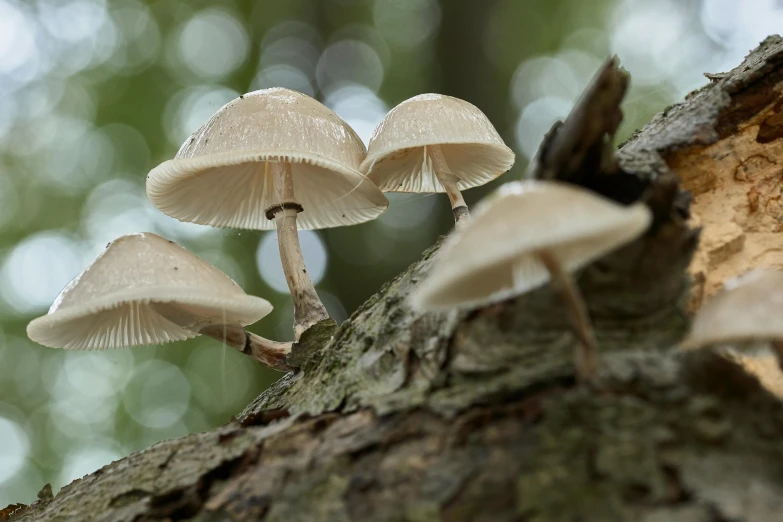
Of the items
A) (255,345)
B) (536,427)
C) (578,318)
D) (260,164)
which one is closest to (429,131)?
(260,164)

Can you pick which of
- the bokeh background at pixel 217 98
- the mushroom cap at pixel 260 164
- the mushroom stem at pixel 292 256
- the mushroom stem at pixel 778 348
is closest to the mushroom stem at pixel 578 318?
the mushroom stem at pixel 778 348

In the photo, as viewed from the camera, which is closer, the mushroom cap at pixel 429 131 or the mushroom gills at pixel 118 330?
the mushroom gills at pixel 118 330

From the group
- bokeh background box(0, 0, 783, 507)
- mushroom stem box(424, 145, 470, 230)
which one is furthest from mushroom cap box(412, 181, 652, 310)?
bokeh background box(0, 0, 783, 507)

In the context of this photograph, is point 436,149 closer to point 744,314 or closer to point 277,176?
point 277,176

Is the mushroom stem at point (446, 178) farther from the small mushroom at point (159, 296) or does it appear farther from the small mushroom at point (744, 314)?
the small mushroom at point (744, 314)

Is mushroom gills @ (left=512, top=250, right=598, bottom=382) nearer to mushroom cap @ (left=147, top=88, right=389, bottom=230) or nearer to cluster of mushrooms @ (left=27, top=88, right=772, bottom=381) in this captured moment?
cluster of mushrooms @ (left=27, top=88, right=772, bottom=381)

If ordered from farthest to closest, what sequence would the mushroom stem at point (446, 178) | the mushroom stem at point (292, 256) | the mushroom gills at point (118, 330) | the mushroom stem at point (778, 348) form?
the mushroom stem at point (446, 178) → the mushroom stem at point (292, 256) → the mushroom gills at point (118, 330) → the mushroom stem at point (778, 348)

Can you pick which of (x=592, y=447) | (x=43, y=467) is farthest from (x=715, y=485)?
(x=43, y=467)
